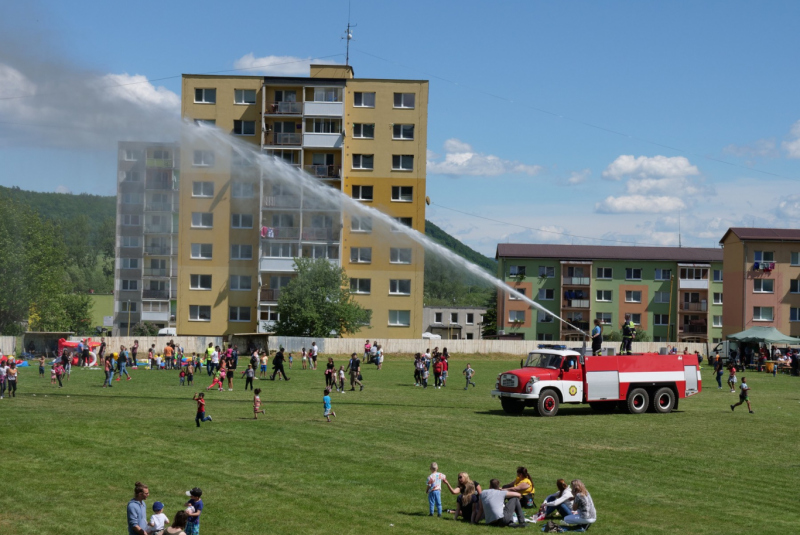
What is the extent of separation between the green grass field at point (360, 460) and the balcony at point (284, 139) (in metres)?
47.6

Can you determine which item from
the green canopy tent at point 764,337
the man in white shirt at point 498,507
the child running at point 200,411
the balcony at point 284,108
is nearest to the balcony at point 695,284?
the green canopy tent at point 764,337

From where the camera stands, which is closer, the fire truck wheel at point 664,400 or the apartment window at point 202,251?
the fire truck wheel at point 664,400

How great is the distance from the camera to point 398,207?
8300cm

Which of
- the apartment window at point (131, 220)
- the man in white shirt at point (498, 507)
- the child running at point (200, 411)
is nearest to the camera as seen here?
the man in white shirt at point (498, 507)

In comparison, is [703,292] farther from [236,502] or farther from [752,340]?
[236,502]

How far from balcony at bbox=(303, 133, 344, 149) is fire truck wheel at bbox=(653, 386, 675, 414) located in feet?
172

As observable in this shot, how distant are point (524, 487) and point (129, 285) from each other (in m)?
93.3

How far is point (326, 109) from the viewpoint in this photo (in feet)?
272

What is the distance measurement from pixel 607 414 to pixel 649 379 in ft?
8.43

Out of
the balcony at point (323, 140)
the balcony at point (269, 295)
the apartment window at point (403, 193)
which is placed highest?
the balcony at point (323, 140)

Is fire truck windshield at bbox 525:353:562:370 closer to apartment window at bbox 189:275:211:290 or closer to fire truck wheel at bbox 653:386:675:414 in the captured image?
fire truck wheel at bbox 653:386:675:414

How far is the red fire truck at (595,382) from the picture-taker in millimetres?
35375

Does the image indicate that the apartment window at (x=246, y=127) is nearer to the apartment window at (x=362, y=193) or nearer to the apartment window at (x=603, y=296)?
the apartment window at (x=362, y=193)

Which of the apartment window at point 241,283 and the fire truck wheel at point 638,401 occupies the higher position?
the apartment window at point 241,283
